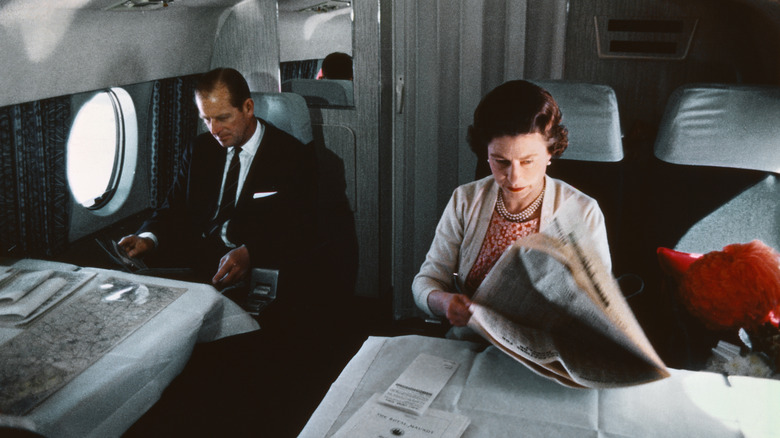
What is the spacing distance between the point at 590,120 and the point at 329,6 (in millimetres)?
1730

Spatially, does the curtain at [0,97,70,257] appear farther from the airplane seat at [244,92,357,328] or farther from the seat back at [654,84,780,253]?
the seat back at [654,84,780,253]

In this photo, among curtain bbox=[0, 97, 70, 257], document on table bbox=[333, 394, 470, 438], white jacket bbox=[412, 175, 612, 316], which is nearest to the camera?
document on table bbox=[333, 394, 470, 438]

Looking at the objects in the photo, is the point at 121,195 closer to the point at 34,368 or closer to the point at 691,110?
the point at 34,368

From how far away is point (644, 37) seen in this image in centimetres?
240

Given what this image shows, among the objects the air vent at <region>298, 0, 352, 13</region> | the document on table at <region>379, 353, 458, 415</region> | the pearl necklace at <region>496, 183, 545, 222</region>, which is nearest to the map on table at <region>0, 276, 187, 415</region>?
the document on table at <region>379, 353, 458, 415</region>

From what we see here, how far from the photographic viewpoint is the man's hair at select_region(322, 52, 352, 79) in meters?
2.94

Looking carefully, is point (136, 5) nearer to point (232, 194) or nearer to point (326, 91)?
point (232, 194)

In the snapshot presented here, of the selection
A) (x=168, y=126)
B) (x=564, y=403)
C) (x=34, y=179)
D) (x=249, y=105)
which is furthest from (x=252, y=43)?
(x=564, y=403)

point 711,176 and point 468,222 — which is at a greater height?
point 711,176

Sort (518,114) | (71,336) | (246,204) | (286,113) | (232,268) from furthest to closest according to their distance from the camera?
(286,113) < (246,204) < (232,268) < (518,114) < (71,336)

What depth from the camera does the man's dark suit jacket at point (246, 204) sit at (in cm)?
231

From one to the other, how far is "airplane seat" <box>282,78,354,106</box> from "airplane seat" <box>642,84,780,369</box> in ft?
5.38

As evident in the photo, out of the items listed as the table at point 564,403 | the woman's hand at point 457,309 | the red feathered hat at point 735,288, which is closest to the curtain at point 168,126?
the woman's hand at point 457,309

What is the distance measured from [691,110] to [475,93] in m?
1.11
